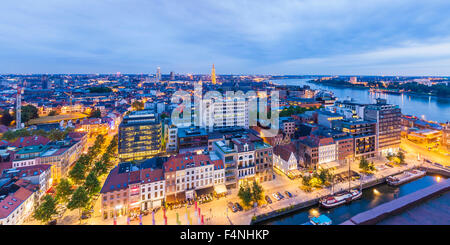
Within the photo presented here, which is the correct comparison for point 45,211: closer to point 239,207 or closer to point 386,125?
point 239,207

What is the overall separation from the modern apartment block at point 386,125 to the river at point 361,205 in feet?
20.5

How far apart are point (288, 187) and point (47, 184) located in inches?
954

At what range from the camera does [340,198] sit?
19906 millimetres

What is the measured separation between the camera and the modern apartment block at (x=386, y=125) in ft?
97.6

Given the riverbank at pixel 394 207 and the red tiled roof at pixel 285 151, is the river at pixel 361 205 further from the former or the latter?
the red tiled roof at pixel 285 151

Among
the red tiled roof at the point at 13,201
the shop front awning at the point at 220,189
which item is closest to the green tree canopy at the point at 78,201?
the red tiled roof at the point at 13,201

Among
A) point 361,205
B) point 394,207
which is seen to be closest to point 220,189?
point 361,205

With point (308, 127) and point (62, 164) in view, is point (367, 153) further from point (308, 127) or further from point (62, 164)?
point (62, 164)

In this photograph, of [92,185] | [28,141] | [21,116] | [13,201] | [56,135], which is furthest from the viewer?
[21,116]

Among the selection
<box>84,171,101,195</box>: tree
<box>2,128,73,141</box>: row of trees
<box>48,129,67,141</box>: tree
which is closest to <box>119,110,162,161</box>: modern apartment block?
<box>84,171,101,195</box>: tree

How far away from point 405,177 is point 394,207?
9565 mm
